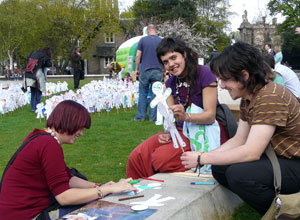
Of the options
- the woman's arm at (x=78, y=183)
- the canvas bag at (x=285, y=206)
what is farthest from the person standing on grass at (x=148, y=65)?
the canvas bag at (x=285, y=206)

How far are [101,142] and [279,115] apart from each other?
14.6ft

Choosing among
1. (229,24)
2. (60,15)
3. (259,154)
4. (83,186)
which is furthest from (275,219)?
(229,24)

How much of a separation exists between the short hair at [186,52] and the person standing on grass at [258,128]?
983 mm

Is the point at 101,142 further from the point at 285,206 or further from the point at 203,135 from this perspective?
the point at 285,206

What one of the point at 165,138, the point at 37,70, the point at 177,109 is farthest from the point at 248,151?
the point at 37,70

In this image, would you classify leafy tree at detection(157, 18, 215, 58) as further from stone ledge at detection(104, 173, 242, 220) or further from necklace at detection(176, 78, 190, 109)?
stone ledge at detection(104, 173, 242, 220)

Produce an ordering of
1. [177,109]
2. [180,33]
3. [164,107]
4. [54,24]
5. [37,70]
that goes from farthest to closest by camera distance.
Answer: [54,24] < [180,33] < [37,70] < [177,109] < [164,107]

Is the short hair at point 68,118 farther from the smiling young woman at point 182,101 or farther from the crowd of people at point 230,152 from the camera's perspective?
the smiling young woman at point 182,101

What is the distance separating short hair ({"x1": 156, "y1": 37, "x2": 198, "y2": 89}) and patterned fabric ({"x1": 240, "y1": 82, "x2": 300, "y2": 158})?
101 cm

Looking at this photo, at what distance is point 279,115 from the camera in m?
2.60

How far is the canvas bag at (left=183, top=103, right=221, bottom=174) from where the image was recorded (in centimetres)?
372

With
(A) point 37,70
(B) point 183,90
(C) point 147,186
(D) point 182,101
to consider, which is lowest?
(C) point 147,186

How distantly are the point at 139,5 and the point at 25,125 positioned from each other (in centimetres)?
3971

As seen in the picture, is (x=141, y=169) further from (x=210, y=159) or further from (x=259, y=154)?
(x=259, y=154)
